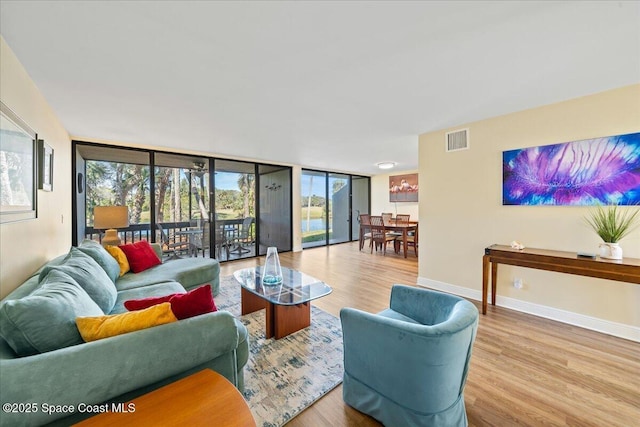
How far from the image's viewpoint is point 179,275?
2816 millimetres

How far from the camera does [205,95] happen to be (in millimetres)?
2404

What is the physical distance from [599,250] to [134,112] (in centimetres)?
514

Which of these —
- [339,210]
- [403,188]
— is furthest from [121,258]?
[403,188]

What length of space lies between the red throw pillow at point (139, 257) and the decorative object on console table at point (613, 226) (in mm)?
4867

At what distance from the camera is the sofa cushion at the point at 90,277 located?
5.67ft

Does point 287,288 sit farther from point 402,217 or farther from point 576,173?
point 402,217

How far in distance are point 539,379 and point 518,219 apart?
1.76 meters

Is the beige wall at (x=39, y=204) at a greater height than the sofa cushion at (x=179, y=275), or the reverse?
the beige wall at (x=39, y=204)

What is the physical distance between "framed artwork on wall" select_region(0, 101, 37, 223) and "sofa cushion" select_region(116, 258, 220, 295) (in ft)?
3.27

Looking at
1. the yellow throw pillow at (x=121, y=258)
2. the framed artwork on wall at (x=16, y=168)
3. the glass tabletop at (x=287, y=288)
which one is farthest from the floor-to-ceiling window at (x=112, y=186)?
the glass tabletop at (x=287, y=288)

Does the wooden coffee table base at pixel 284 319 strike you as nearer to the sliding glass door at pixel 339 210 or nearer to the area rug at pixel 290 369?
the area rug at pixel 290 369

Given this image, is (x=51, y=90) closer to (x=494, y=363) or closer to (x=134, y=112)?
(x=134, y=112)

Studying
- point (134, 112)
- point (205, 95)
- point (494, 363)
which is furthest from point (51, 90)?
point (494, 363)

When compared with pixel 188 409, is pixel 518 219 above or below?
above
